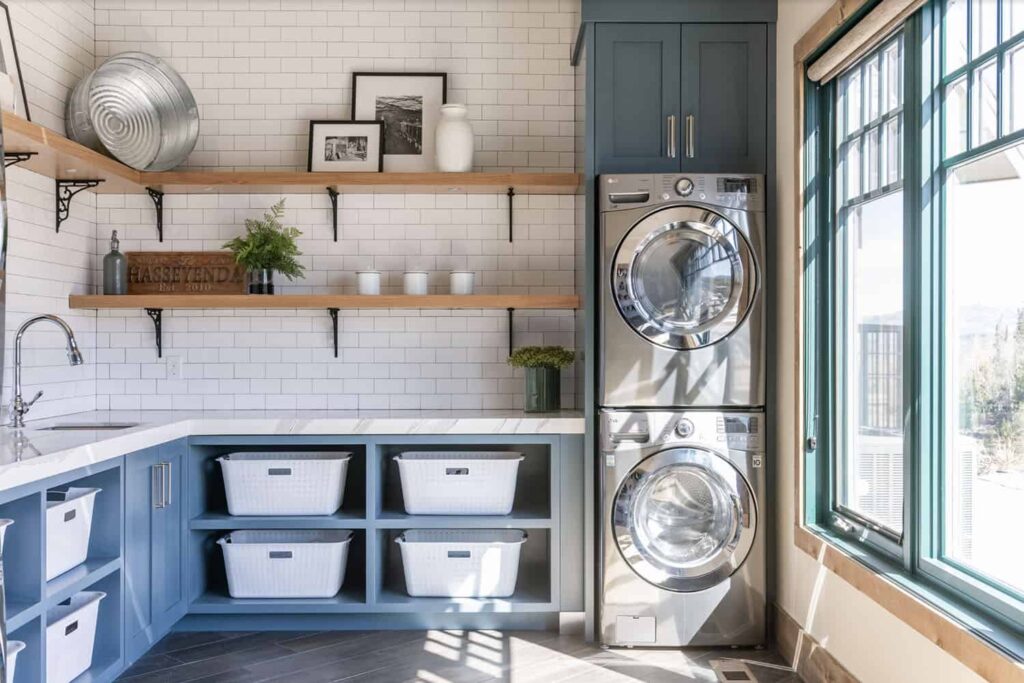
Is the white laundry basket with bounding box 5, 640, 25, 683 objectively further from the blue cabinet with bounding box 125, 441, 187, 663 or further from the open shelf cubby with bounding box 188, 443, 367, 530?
the open shelf cubby with bounding box 188, 443, 367, 530

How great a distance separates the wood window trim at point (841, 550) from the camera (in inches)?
69.9

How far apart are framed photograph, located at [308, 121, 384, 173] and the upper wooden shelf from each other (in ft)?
0.39

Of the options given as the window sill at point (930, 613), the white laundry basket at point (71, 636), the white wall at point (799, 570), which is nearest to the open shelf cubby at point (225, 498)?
the white laundry basket at point (71, 636)

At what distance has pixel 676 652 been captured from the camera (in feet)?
10.3

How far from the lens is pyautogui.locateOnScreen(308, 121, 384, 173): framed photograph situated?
3.81m

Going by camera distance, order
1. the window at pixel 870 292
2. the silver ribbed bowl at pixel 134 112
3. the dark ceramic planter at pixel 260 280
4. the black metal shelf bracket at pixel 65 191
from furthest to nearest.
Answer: the dark ceramic planter at pixel 260 280
the black metal shelf bracket at pixel 65 191
the silver ribbed bowl at pixel 134 112
the window at pixel 870 292

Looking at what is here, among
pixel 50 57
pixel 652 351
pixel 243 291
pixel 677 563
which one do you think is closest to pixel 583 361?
pixel 652 351

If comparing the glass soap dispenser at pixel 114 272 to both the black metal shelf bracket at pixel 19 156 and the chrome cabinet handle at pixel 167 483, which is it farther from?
the chrome cabinet handle at pixel 167 483

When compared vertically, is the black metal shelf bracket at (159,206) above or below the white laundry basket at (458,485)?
above

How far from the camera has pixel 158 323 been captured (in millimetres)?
3854

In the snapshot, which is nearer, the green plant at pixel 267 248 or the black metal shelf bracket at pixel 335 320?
the green plant at pixel 267 248

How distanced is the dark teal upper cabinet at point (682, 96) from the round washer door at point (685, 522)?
3.79 feet

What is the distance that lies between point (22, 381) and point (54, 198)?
80 cm

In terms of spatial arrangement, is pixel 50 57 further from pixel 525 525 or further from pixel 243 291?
pixel 525 525
